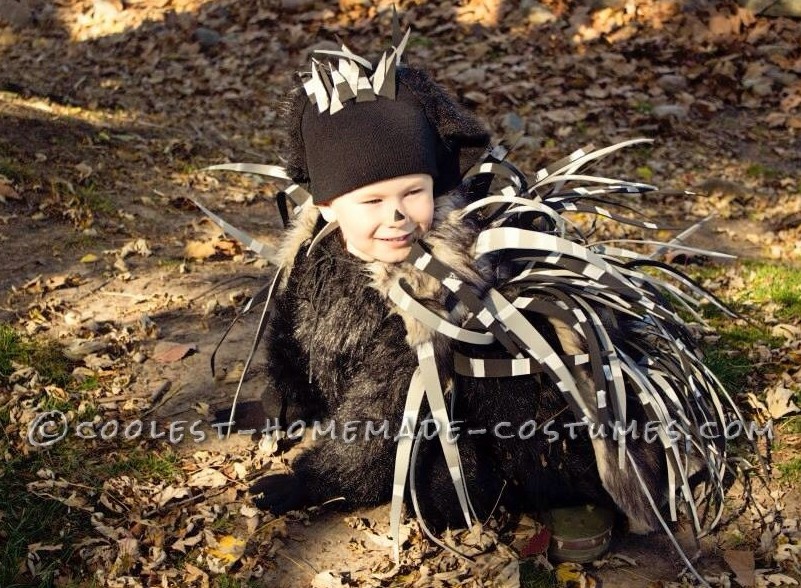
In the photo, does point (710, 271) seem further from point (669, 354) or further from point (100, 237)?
point (100, 237)

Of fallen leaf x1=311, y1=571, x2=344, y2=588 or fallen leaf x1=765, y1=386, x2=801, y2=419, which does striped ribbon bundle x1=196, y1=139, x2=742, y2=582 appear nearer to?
fallen leaf x1=311, y1=571, x2=344, y2=588

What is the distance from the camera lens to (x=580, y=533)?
2.91 meters

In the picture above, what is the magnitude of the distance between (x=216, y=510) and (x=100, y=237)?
94.6 inches

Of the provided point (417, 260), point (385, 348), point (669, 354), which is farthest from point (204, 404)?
point (669, 354)

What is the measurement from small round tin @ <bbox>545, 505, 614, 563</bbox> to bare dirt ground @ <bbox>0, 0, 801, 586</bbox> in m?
0.10

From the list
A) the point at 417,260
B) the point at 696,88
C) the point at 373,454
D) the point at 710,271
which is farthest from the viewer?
the point at 696,88

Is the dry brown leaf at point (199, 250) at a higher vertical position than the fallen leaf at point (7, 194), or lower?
lower

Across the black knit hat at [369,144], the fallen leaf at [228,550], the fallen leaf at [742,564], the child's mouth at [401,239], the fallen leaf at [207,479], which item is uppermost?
the black knit hat at [369,144]

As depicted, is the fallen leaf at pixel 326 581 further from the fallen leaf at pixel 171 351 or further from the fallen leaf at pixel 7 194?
the fallen leaf at pixel 7 194

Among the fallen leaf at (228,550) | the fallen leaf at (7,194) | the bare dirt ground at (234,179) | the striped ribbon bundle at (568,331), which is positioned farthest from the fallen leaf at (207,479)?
the fallen leaf at (7,194)

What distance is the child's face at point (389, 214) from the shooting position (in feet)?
8.80

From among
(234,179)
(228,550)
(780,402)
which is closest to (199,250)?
(234,179)

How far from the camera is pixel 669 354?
321 centimetres

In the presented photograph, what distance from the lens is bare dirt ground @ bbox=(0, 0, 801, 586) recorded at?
3.02 metres
